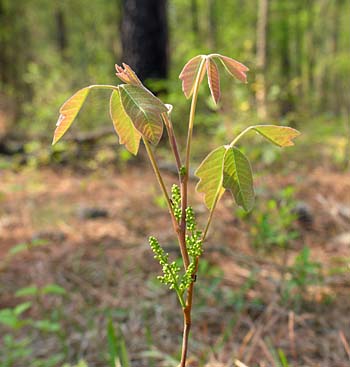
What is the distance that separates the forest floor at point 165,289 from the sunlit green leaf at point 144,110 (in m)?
0.94

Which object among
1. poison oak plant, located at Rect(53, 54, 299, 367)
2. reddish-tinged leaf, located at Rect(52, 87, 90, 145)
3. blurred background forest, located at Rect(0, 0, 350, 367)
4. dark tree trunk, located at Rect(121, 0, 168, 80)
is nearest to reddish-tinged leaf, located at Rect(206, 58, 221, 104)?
poison oak plant, located at Rect(53, 54, 299, 367)

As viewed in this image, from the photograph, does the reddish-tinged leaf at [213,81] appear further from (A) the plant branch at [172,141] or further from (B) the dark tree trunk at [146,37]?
(B) the dark tree trunk at [146,37]

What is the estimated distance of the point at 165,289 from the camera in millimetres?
2158

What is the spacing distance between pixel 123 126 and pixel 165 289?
4.83 feet

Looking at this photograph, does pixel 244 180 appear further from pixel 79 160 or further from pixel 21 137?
pixel 21 137

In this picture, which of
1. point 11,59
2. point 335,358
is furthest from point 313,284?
point 11,59

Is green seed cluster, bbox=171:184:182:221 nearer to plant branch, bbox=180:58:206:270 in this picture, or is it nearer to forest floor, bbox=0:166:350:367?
plant branch, bbox=180:58:206:270

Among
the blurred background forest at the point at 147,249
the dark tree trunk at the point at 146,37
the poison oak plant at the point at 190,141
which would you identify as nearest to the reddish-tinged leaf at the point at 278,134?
the poison oak plant at the point at 190,141

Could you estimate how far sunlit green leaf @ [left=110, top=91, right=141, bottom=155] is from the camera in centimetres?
82

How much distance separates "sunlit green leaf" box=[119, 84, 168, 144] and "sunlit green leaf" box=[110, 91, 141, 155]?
0.08 metres

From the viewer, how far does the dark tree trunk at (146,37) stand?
4934 mm

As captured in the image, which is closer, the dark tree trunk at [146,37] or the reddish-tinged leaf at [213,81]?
the reddish-tinged leaf at [213,81]

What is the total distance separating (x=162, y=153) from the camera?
4027 millimetres

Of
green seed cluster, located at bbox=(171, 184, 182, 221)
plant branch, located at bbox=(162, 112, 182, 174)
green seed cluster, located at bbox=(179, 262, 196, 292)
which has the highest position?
plant branch, located at bbox=(162, 112, 182, 174)
